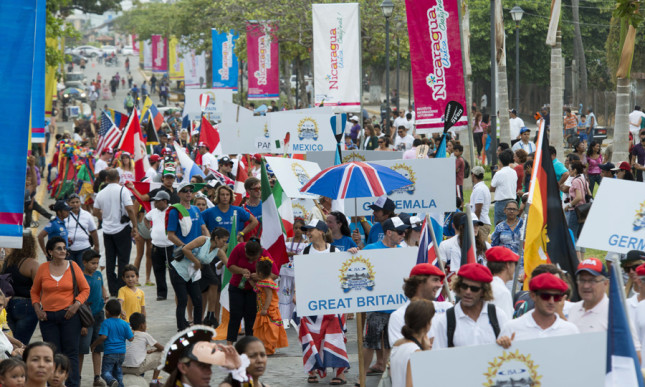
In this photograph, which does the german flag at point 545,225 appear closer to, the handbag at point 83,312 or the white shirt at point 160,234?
the handbag at point 83,312

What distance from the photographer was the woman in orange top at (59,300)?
10.2 meters

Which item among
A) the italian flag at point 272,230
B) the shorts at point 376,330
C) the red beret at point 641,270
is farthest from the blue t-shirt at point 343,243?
the red beret at point 641,270

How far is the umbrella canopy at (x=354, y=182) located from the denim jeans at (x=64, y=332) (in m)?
2.68

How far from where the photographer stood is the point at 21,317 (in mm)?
10859

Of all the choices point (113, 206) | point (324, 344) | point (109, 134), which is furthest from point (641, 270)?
point (109, 134)

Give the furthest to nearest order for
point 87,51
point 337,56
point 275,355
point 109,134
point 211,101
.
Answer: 1. point 87,51
2. point 211,101
3. point 109,134
4. point 337,56
5. point 275,355

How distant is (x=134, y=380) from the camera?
10.6 meters

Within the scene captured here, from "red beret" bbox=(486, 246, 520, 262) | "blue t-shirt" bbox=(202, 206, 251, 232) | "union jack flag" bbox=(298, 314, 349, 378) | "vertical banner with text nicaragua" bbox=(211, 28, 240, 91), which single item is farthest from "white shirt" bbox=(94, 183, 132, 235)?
"vertical banner with text nicaragua" bbox=(211, 28, 240, 91)

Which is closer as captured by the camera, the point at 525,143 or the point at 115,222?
the point at 115,222

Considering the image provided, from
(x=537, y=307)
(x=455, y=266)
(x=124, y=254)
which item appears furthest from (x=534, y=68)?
(x=537, y=307)

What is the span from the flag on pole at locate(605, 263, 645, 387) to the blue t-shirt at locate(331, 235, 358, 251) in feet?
19.1

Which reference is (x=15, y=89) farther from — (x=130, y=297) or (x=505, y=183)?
(x=505, y=183)

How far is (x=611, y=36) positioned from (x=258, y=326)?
2944 cm

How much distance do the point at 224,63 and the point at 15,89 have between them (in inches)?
1197
